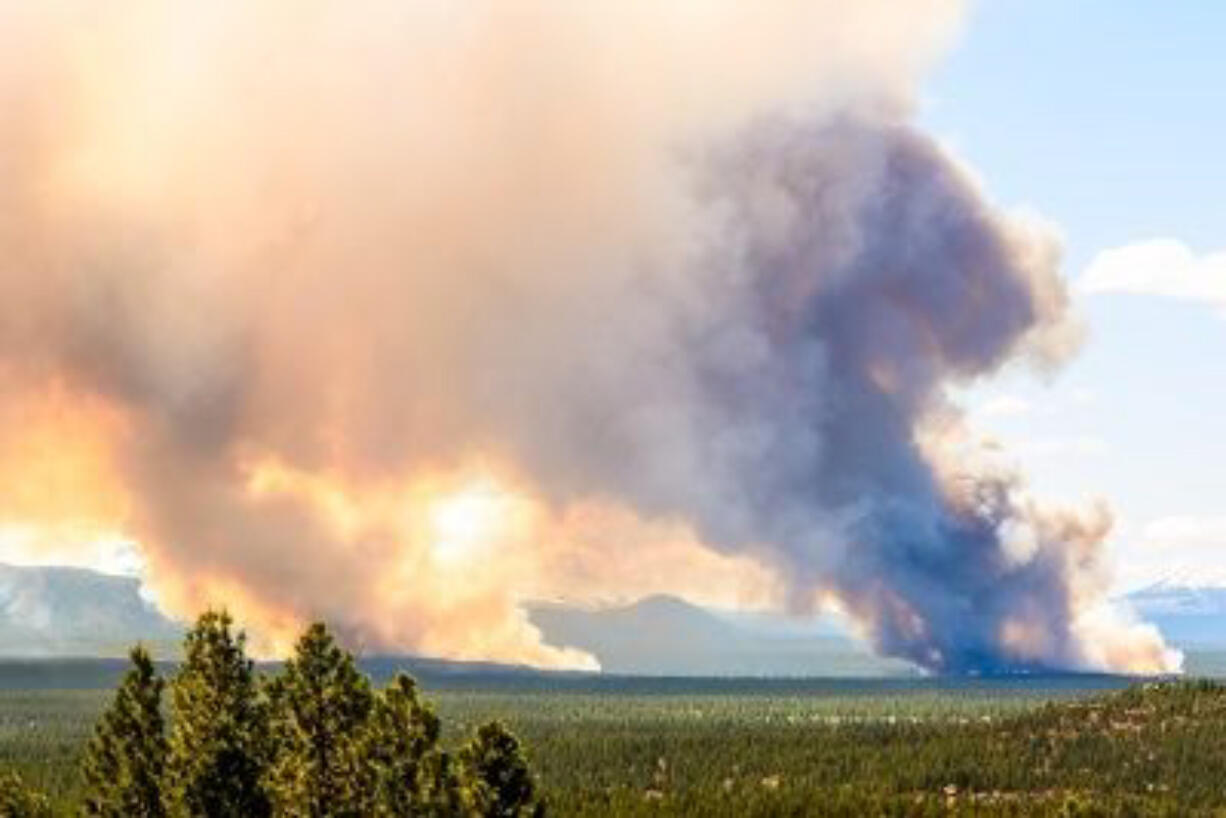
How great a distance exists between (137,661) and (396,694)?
22.5 m

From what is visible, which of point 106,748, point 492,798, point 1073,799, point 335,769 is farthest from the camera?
point 1073,799

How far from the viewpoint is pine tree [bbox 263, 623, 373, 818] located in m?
83.1

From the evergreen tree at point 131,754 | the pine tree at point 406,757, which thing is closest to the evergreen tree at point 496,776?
the pine tree at point 406,757

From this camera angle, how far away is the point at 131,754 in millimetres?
95125

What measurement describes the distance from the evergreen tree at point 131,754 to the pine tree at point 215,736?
11.2 ft

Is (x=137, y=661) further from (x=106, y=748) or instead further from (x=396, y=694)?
(x=396, y=694)

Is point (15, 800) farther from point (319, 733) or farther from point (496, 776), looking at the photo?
point (496, 776)

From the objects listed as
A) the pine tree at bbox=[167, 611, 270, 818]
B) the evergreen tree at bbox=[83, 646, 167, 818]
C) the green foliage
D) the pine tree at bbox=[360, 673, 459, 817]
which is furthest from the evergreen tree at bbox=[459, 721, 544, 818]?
the green foliage

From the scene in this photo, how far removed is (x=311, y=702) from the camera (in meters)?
86.7

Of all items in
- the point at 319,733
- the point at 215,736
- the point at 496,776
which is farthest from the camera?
the point at 215,736

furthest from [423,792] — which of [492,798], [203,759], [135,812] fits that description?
[135,812]

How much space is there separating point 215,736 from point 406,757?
15.2 meters

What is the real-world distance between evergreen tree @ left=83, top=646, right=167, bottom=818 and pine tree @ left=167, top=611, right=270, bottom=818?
3423 millimetres

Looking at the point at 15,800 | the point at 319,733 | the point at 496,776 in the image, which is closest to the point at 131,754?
the point at 15,800
